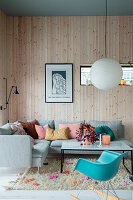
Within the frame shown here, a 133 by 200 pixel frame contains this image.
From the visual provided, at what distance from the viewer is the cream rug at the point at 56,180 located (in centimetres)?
317

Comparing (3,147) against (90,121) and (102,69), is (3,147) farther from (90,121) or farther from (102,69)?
(90,121)

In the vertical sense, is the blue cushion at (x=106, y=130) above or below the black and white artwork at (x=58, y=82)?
below

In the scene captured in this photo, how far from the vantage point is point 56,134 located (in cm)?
480

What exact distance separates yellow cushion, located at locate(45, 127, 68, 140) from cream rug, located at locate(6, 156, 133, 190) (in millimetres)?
866

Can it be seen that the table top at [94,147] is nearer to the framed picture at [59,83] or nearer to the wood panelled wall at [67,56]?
the wood panelled wall at [67,56]

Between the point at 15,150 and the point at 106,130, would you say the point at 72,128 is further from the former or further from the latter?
the point at 15,150

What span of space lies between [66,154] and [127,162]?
3.91 ft

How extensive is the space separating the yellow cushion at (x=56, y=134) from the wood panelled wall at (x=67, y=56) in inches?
23.5

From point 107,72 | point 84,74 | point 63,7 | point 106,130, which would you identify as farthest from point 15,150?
point 63,7

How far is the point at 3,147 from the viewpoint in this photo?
3.57m

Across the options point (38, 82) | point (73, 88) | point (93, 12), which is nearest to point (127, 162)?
point (73, 88)

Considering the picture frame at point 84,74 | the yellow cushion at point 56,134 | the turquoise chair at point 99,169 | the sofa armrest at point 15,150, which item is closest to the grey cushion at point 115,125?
the yellow cushion at point 56,134

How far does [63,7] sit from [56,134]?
2634 millimetres

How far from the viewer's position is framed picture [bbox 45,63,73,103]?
17.6 ft
